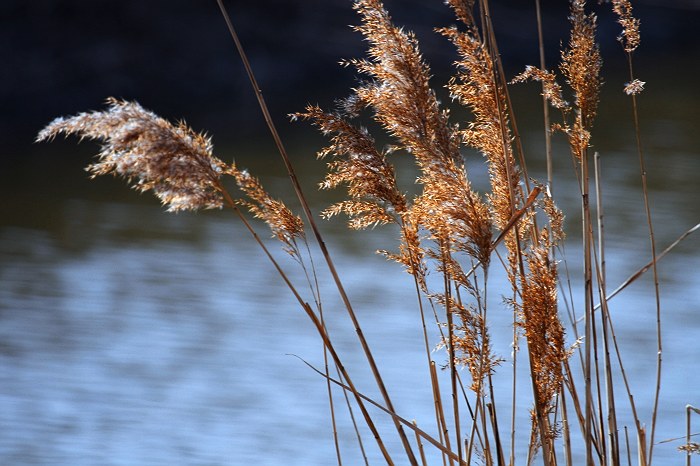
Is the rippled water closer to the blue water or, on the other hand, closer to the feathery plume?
the blue water

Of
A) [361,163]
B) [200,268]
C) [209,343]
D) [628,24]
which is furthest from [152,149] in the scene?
[200,268]

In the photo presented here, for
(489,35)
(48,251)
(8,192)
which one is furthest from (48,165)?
(489,35)

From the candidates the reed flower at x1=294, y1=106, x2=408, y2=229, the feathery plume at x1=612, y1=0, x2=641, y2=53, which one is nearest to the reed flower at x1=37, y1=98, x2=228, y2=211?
the reed flower at x1=294, y1=106, x2=408, y2=229

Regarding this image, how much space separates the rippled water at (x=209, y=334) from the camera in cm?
249

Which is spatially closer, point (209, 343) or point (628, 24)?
point (628, 24)

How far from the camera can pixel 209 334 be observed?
10.5 feet

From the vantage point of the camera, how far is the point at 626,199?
4426mm

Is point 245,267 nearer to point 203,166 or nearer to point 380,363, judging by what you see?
point 380,363

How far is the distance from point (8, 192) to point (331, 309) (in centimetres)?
255

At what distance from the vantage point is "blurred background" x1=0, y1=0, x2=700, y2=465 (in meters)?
2.57

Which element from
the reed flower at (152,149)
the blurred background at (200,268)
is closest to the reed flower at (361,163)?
the reed flower at (152,149)

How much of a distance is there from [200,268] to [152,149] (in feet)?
10.3

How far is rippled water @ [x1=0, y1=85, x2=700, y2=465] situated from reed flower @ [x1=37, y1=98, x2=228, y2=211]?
5.32 ft

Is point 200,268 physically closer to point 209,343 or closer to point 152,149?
point 209,343
